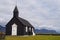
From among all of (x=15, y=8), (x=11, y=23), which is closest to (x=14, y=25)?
(x=11, y=23)

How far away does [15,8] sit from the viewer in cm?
5716

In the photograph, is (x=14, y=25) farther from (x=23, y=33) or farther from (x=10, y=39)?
(x=10, y=39)

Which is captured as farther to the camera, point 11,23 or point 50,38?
point 11,23

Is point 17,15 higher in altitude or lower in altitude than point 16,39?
higher

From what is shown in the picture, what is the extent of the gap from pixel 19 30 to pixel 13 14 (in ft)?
18.5

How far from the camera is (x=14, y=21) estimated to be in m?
56.0

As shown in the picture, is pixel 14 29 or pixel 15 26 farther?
Answer: pixel 15 26

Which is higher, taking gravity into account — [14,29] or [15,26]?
[15,26]

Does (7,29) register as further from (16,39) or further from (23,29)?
(16,39)

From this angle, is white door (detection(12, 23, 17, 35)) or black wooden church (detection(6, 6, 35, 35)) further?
white door (detection(12, 23, 17, 35))

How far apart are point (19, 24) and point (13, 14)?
399 centimetres

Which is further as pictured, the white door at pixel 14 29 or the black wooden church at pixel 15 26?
the white door at pixel 14 29

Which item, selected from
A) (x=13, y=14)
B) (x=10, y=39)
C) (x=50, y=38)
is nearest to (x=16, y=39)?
(x=10, y=39)

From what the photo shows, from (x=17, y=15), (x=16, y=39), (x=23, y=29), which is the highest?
(x=17, y=15)
